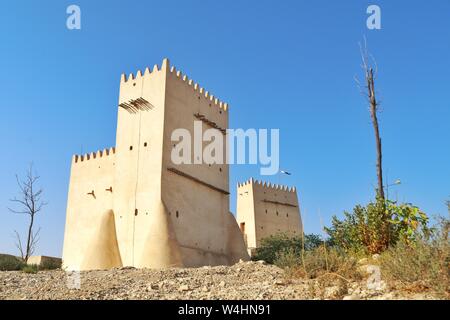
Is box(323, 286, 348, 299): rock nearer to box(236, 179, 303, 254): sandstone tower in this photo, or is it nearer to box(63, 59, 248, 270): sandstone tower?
box(63, 59, 248, 270): sandstone tower

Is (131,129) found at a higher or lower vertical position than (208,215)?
Result: higher

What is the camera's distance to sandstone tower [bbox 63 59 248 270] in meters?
16.4

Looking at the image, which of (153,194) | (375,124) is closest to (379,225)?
(375,124)

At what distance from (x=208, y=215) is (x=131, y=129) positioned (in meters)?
5.17

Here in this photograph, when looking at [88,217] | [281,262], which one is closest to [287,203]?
[88,217]

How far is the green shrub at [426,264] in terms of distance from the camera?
17.2 ft

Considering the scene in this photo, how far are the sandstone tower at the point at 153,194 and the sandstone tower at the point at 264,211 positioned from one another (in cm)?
964

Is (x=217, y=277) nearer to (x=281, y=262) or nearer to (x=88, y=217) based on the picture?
(x=281, y=262)

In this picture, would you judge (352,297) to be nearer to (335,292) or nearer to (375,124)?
(335,292)

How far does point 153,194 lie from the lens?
16625mm

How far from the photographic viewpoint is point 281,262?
28.2 feet

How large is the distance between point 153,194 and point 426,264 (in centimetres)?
1220

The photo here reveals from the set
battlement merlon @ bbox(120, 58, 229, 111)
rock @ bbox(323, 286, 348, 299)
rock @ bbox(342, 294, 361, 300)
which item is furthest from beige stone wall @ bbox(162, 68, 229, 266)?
rock @ bbox(342, 294, 361, 300)
